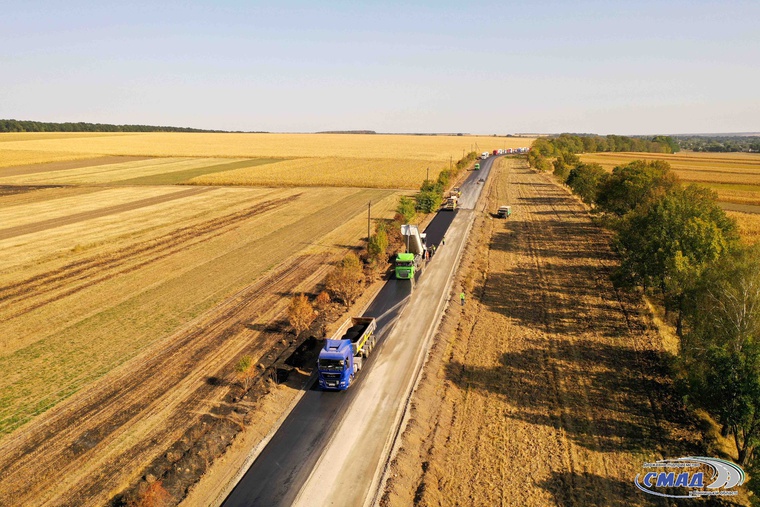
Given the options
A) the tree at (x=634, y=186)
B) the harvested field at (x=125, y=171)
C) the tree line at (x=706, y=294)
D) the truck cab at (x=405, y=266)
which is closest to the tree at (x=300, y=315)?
the truck cab at (x=405, y=266)

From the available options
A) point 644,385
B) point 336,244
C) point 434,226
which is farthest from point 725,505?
point 434,226

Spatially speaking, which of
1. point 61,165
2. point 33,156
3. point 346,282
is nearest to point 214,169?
point 61,165

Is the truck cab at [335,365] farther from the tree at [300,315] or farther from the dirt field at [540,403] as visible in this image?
the tree at [300,315]

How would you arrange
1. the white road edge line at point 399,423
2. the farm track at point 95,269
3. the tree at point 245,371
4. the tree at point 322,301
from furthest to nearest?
the farm track at point 95,269 → the tree at point 322,301 → the tree at point 245,371 → the white road edge line at point 399,423

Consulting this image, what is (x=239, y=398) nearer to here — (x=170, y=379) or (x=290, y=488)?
(x=170, y=379)

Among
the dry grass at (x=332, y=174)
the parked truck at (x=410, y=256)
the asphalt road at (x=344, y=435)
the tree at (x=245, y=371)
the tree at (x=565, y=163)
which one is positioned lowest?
the asphalt road at (x=344, y=435)

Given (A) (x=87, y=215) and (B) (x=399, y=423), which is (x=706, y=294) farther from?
(A) (x=87, y=215)

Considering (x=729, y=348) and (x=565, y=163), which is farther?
(x=565, y=163)
